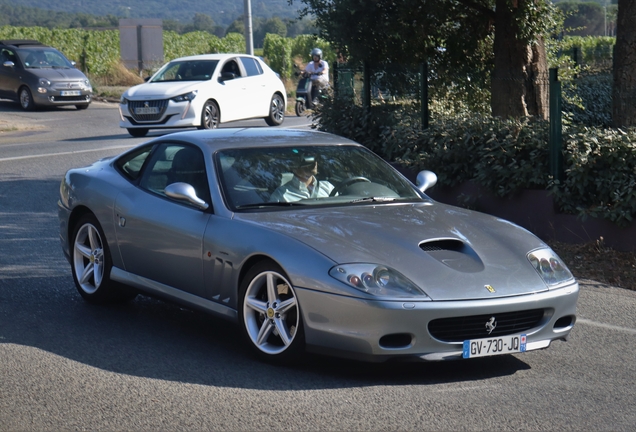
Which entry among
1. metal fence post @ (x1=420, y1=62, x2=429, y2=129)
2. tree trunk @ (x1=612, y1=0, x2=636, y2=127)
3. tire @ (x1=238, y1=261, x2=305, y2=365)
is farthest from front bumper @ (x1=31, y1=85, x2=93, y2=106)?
tire @ (x1=238, y1=261, x2=305, y2=365)

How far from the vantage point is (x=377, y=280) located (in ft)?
18.2

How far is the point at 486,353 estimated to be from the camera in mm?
5629

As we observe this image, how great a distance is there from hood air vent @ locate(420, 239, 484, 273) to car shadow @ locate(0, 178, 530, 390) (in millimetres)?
639

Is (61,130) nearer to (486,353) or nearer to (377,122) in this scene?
(377,122)

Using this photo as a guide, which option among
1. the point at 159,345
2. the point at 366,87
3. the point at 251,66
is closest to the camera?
the point at 159,345

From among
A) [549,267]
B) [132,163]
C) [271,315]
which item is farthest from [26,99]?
[549,267]

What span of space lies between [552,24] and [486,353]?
28.0ft

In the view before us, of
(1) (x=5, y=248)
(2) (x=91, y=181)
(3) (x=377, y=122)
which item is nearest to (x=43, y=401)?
(2) (x=91, y=181)

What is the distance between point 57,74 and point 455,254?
2355 centimetres

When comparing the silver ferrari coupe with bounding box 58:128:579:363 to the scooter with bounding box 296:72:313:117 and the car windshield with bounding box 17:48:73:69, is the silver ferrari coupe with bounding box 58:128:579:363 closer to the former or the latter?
the scooter with bounding box 296:72:313:117

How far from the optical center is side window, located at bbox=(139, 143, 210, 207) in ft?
22.7

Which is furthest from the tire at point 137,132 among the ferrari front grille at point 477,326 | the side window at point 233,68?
the ferrari front grille at point 477,326

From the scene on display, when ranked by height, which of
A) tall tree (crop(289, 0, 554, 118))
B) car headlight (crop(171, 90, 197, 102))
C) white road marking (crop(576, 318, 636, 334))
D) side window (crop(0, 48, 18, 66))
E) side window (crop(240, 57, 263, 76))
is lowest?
white road marking (crop(576, 318, 636, 334))

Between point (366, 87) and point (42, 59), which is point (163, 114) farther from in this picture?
point (42, 59)
